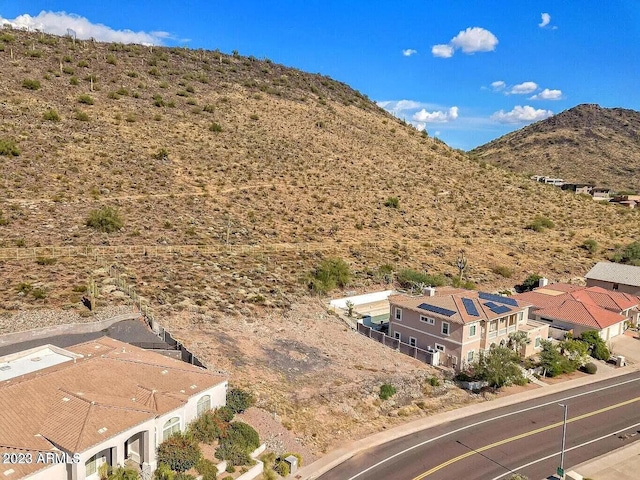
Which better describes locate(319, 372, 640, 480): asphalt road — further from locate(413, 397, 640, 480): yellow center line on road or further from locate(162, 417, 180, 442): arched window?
locate(162, 417, 180, 442): arched window

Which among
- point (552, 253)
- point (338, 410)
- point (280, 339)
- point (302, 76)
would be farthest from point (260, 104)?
point (338, 410)

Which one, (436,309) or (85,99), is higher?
(85,99)

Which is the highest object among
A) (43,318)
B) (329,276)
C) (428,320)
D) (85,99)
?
(85,99)

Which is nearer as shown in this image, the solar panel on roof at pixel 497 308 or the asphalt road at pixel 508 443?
the asphalt road at pixel 508 443

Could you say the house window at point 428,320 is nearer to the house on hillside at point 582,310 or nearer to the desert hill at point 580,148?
the house on hillside at point 582,310

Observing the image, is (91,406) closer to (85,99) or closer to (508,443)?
(508,443)

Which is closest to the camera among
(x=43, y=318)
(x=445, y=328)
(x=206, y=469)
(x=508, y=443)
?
(x=206, y=469)

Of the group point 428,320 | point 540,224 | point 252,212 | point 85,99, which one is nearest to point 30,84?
point 85,99

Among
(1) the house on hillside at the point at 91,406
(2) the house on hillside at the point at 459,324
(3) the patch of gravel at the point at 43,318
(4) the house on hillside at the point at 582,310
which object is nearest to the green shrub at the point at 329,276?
(2) the house on hillside at the point at 459,324
